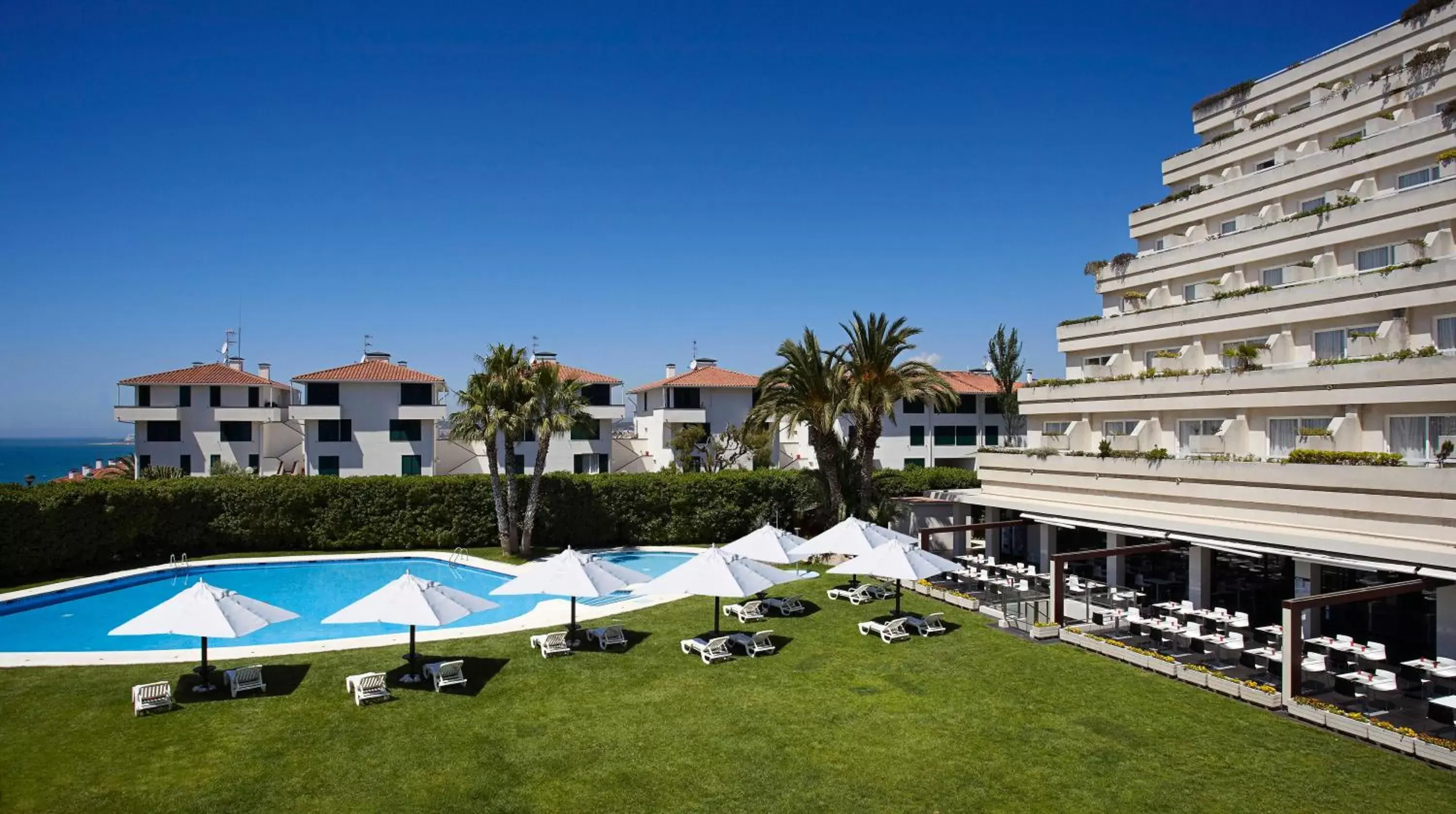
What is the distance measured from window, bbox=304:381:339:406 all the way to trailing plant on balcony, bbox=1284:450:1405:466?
142 ft

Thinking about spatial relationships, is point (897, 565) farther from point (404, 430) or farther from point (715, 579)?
point (404, 430)

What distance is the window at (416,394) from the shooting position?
152 feet

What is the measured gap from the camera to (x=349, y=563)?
33438mm

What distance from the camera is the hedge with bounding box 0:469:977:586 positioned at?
2998 cm

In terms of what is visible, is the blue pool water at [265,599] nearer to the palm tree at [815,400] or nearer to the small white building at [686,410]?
the palm tree at [815,400]

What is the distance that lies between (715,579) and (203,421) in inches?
1695

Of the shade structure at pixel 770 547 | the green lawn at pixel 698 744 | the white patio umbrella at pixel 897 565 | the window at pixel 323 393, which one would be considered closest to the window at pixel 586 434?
the window at pixel 323 393

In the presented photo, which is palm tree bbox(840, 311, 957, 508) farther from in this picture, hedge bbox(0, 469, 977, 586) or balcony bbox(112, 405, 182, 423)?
balcony bbox(112, 405, 182, 423)

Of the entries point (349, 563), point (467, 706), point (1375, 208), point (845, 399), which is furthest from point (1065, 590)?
point (349, 563)

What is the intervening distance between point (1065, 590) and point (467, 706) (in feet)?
58.9

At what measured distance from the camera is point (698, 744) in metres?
14.1

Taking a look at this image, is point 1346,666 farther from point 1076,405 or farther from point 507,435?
point 507,435

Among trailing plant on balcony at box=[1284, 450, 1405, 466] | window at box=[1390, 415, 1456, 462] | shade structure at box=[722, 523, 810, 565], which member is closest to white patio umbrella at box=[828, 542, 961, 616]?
shade structure at box=[722, 523, 810, 565]

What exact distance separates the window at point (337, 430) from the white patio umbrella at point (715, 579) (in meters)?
31.5
